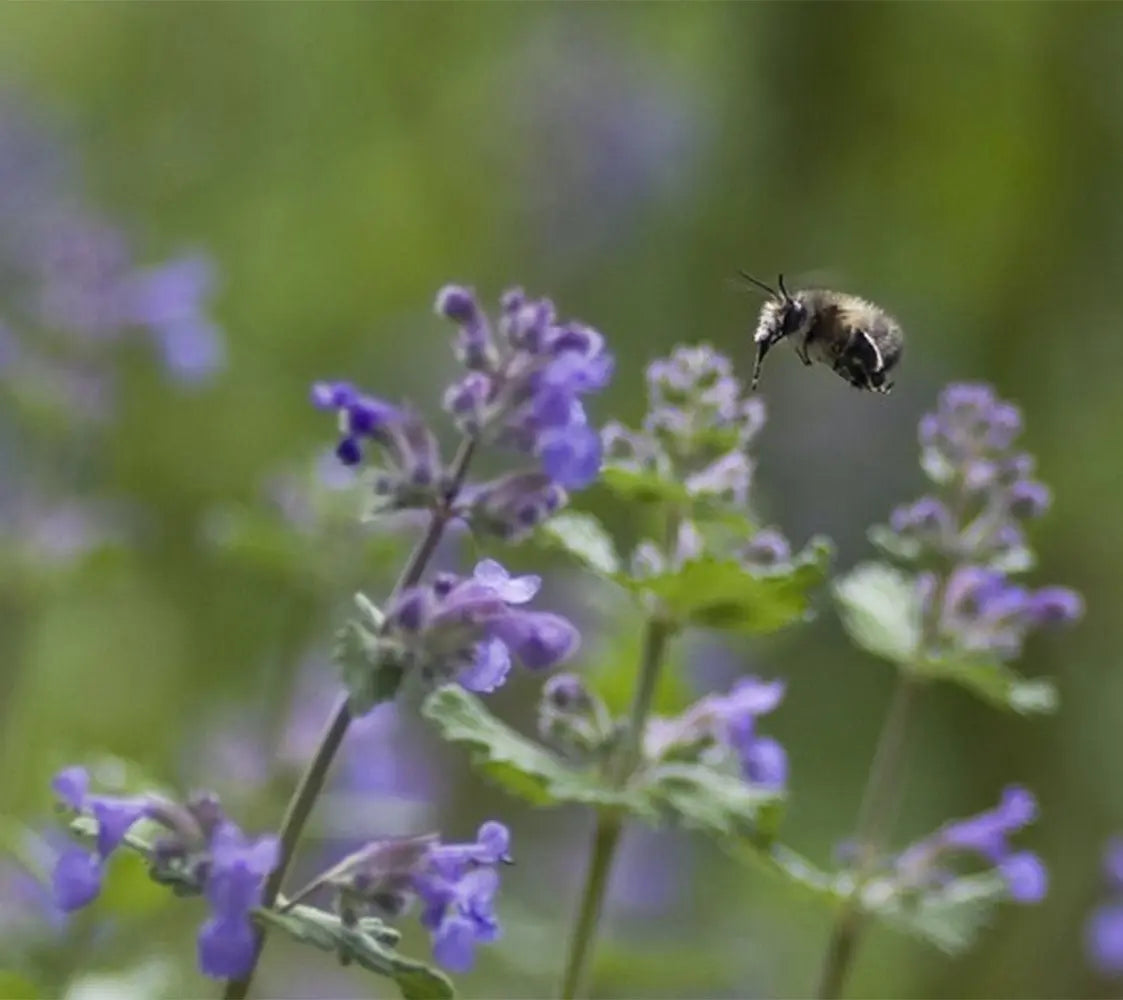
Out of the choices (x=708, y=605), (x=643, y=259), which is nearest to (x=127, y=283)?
(x=708, y=605)

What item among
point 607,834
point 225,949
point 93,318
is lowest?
point 225,949

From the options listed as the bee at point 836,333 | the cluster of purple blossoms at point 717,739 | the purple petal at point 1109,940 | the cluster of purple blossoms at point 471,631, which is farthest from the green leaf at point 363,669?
the purple petal at point 1109,940

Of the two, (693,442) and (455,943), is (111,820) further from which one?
(693,442)

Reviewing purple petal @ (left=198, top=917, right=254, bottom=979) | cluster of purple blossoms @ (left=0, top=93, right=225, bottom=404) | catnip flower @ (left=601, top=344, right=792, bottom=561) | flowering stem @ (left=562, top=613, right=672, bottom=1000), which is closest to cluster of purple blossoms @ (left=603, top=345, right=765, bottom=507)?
catnip flower @ (left=601, top=344, right=792, bottom=561)

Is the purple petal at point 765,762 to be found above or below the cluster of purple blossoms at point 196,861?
above

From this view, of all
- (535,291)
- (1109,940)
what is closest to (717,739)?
(1109,940)

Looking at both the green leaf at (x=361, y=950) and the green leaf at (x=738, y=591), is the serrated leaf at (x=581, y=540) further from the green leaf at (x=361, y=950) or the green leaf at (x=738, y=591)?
the green leaf at (x=361, y=950)
